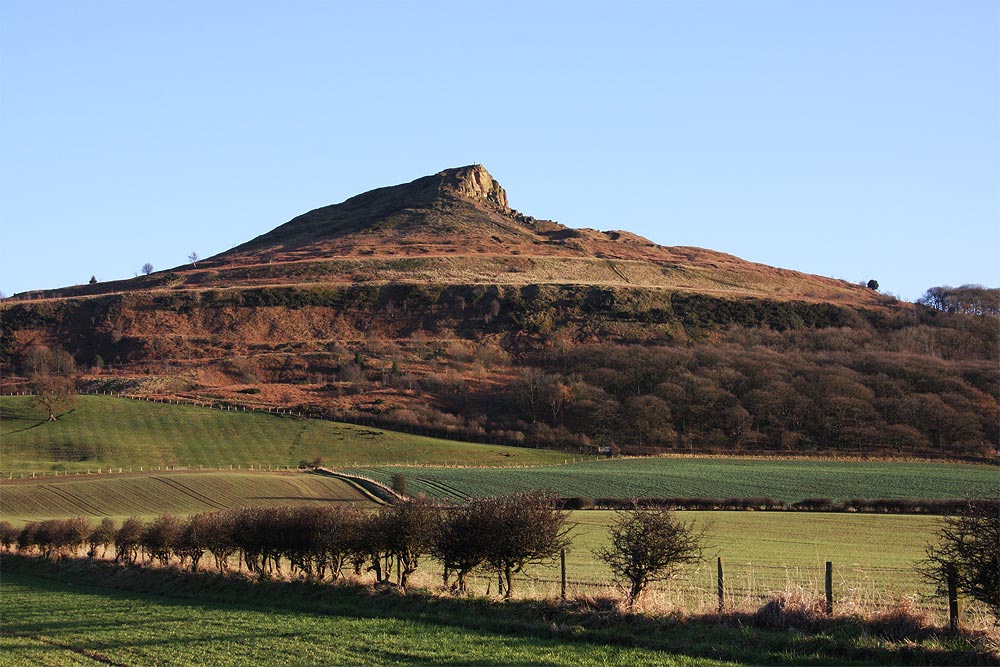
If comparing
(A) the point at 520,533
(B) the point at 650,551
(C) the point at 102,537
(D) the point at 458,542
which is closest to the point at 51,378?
(C) the point at 102,537

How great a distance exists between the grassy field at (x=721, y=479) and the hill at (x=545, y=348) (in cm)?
1375

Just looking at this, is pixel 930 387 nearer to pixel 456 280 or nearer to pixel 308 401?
pixel 308 401

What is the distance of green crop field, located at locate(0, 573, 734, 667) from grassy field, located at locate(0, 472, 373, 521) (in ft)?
95.5

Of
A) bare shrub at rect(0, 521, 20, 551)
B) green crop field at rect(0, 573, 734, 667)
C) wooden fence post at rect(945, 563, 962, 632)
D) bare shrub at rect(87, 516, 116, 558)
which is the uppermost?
wooden fence post at rect(945, 563, 962, 632)

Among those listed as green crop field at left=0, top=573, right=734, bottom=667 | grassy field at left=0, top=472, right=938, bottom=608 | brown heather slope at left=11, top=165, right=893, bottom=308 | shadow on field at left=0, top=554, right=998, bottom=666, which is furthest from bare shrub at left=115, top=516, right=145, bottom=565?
brown heather slope at left=11, top=165, right=893, bottom=308

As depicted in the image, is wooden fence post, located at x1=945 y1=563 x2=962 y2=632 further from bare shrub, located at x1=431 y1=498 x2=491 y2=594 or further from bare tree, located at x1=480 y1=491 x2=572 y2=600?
bare shrub, located at x1=431 y1=498 x2=491 y2=594

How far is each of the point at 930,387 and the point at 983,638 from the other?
98368 mm

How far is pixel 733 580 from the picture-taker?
28344 millimetres

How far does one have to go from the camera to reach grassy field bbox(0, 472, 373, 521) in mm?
57625

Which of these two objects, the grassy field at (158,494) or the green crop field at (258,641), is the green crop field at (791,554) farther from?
the grassy field at (158,494)

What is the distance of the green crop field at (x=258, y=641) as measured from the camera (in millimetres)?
17812

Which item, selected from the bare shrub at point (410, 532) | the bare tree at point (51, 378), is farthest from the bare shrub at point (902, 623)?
the bare tree at point (51, 378)

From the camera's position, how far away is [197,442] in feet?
285

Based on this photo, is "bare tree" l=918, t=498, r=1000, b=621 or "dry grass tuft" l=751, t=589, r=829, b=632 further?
"dry grass tuft" l=751, t=589, r=829, b=632
